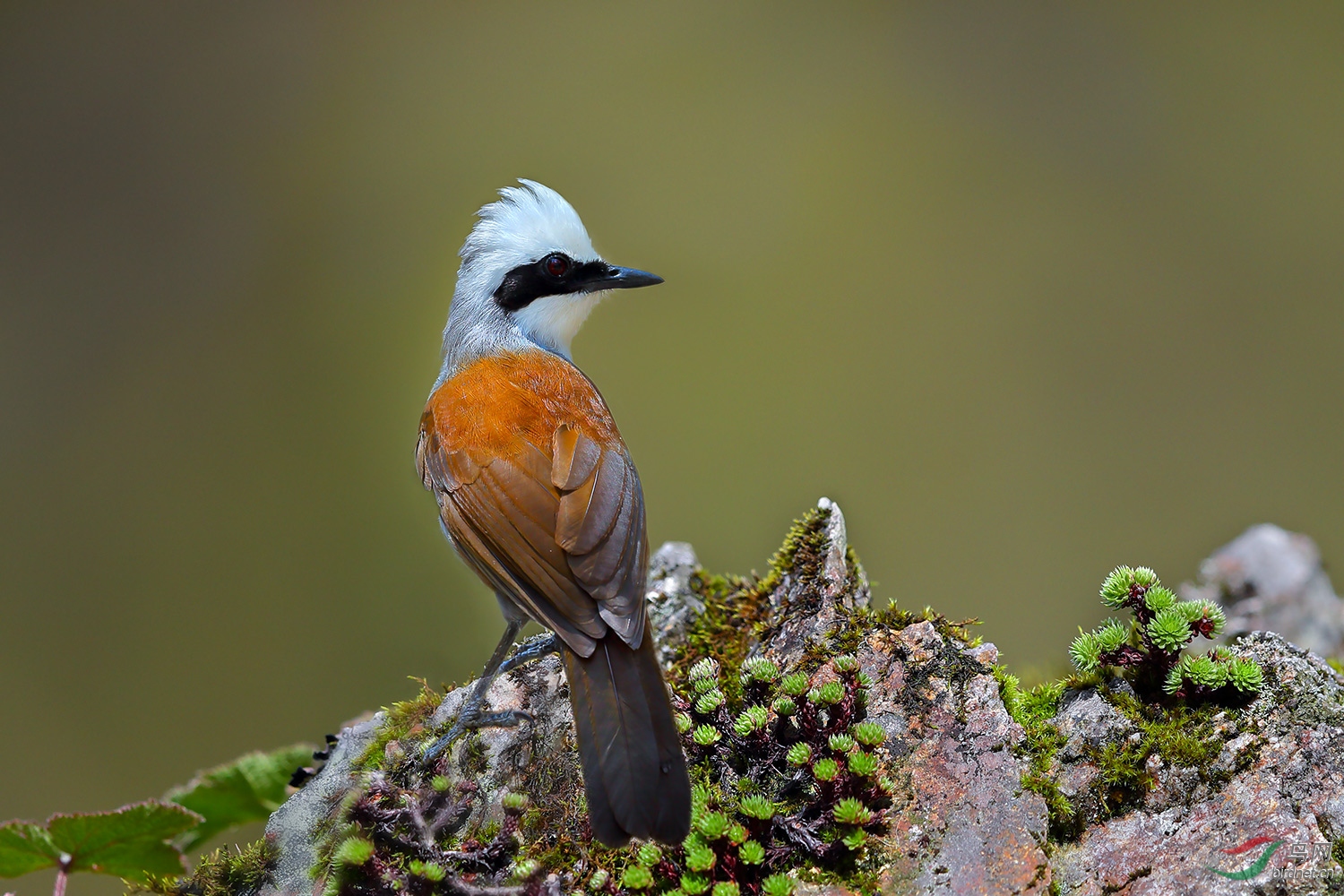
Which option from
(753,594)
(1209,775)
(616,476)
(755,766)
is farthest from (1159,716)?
(616,476)

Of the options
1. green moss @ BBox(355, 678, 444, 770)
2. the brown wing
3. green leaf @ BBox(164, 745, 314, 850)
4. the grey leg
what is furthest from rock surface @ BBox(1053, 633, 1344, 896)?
green leaf @ BBox(164, 745, 314, 850)

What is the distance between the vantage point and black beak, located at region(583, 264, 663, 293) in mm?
3812

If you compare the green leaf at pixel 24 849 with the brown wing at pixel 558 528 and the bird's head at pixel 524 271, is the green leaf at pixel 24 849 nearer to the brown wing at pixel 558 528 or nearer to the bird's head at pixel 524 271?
the brown wing at pixel 558 528

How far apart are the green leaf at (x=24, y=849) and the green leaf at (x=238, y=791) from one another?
48 cm

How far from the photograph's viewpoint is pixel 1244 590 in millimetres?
4074

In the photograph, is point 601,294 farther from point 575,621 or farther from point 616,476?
point 575,621

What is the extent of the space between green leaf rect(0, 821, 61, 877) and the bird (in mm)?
909

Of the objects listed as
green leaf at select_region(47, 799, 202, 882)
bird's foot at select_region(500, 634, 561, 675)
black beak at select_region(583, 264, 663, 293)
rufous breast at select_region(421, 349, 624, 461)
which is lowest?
green leaf at select_region(47, 799, 202, 882)

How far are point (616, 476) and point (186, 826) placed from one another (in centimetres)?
146

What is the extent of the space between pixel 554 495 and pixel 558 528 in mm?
144

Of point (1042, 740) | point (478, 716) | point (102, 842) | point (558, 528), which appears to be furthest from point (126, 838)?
point (1042, 740)

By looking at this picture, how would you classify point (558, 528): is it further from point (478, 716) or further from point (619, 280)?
point (619, 280)

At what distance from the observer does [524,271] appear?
383 centimetres

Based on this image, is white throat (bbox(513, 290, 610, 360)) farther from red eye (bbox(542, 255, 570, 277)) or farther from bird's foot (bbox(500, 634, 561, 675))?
bird's foot (bbox(500, 634, 561, 675))
